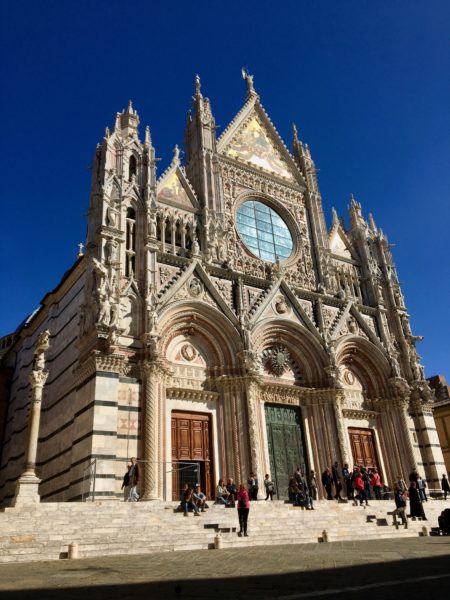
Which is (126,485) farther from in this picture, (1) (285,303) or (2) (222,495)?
(1) (285,303)

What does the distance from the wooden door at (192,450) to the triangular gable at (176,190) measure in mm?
9412

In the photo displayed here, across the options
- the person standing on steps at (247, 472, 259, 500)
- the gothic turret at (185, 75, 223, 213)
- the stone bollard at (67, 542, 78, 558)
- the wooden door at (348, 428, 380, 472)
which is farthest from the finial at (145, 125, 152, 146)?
the stone bollard at (67, 542, 78, 558)

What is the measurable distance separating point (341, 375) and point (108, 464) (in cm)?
1210

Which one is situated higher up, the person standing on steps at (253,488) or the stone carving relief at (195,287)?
the stone carving relief at (195,287)

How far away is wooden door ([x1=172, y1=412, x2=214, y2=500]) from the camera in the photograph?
16.8m

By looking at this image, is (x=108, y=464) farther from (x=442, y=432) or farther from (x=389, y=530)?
(x=442, y=432)

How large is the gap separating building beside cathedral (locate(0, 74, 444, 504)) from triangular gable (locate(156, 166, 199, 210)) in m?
0.07

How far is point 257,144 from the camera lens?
27.1 metres

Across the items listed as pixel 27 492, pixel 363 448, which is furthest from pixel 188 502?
pixel 363 448

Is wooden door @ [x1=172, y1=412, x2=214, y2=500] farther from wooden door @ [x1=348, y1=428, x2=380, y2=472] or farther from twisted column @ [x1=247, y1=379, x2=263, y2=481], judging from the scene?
wooden door @ [x1=348, y1=428, x2=380, y2=472]

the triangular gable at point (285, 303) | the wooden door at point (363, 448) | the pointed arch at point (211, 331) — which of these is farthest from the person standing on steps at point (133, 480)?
the wooden door at point (363, 448)

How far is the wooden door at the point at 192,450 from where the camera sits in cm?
1677

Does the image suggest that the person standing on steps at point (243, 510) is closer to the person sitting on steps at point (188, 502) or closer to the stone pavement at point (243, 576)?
the person sitting on steps at point (188, 502)

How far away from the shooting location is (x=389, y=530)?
13102 millimetres
